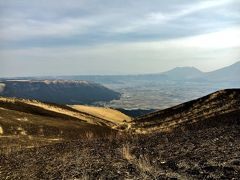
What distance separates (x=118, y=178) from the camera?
17.3 meters

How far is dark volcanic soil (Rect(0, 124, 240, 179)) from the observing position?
1725 centimetres

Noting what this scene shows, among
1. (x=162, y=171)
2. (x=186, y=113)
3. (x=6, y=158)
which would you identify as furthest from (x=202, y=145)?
(x=186, y=113)

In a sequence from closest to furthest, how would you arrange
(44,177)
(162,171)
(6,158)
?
(162,171)
(44,177)
(6,158)

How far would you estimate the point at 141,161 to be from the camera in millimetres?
20188

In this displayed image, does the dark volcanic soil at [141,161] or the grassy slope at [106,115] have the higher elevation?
the dark volcanic soil at [141,161]

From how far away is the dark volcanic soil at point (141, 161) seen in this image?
17250 millimetres

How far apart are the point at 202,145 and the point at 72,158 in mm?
7986

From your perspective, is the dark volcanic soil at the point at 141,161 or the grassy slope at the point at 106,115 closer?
the dark volcanic soil at the point at 141,161

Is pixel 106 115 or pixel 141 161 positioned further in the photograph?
pixel 106 115

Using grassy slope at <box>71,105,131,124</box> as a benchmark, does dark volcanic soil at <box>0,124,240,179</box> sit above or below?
above

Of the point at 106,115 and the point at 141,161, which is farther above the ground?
the point at 141,161

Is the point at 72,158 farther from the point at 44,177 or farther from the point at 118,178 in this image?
the point at 118,178

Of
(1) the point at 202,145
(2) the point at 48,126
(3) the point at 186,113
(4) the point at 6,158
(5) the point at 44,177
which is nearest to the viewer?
(5) the point at 44,177

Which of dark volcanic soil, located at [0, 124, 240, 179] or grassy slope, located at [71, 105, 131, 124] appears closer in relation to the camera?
dark volcanic soil, located at [0, 124, 240, 179]
